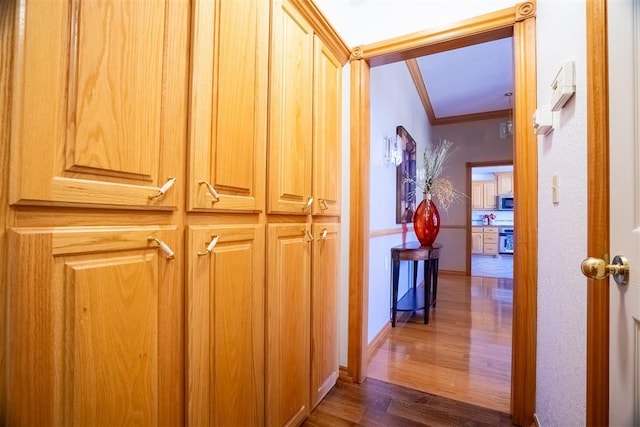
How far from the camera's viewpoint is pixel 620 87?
0.66 m

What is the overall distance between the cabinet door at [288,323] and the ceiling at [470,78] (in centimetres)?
257

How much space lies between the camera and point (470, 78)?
3.61m

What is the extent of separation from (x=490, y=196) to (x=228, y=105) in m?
10.0

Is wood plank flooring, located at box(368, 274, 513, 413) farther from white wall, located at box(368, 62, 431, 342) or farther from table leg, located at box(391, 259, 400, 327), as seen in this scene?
white wall, located at box(368, 62, 431, 342)

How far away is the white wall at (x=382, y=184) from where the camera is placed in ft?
7.48

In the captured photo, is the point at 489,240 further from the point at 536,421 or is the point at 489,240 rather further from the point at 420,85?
the point at 536,421

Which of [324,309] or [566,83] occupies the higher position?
[566,83]

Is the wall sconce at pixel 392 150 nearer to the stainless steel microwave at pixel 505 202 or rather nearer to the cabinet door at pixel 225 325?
the cabinet door at pixel 225 325

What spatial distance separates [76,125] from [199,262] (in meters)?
0.45

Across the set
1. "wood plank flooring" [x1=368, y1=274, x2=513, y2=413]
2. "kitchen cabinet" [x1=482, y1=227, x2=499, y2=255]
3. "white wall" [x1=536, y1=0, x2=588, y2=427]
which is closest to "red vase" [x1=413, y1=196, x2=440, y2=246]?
"wood plank flooring" [x1=368, y1=274, x2=513, y2=413]

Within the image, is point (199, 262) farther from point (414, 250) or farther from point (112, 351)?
point (414, 250)

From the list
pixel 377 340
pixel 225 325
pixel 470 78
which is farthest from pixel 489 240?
pixel 225 325

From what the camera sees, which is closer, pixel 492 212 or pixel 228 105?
pixel 228 105

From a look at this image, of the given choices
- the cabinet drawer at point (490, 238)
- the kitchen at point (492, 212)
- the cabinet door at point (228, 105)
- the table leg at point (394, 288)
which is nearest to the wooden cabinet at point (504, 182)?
the kitchen at point (492, 212)
